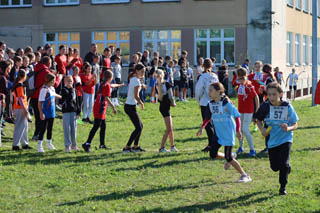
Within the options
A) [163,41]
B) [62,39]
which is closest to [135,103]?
[163,41]

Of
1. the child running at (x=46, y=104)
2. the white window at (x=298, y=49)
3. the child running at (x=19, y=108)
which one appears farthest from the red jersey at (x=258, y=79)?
the white window at (x=298, y=49)

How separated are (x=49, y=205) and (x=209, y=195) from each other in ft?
7.60

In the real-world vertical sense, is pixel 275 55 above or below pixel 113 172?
above

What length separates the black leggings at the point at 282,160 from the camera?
30.0ft

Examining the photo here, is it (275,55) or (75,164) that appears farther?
(275,55)

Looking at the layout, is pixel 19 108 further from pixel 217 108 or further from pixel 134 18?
pixel 134 18

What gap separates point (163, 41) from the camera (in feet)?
120

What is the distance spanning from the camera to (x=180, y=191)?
31.7 feet

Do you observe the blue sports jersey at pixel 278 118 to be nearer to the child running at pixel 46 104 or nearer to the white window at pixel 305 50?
the child running at pixel 46 104

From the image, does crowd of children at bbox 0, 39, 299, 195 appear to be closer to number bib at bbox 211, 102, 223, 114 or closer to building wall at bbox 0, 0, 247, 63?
number bib at bbox 211, 102, 223, 114

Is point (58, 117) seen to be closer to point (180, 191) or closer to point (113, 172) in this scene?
point (113, 172)

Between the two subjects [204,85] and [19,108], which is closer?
[204,85]

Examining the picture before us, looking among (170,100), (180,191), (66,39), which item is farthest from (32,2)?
(180,191)

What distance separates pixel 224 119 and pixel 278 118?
108 centimetres
